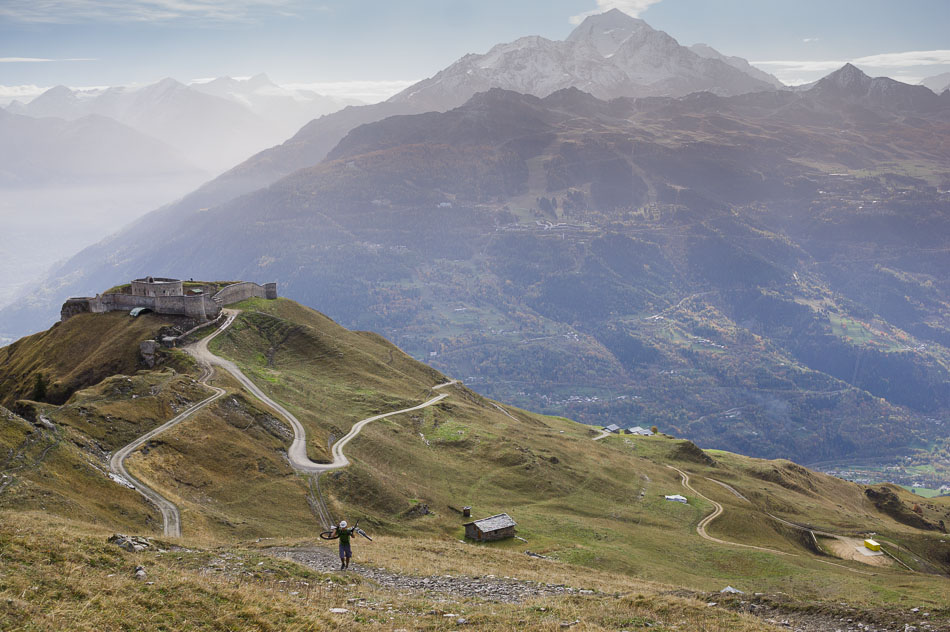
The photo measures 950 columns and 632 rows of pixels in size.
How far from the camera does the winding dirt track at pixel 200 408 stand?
184ft

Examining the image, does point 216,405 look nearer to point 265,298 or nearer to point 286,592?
point 286,592

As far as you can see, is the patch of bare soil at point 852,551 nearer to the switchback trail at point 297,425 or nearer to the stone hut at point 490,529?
the stone hut at point 490,529

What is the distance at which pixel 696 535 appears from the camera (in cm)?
9725

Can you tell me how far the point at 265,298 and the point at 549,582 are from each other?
12368cm

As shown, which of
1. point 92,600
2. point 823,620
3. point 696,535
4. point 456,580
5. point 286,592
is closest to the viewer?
point 92,600

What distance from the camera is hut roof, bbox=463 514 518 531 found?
75.1 metres

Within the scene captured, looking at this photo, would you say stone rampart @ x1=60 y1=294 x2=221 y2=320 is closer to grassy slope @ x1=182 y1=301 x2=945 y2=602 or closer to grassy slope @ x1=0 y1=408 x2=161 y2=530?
grassy slope @ x1=182 y1=301 x2=945 y2=602

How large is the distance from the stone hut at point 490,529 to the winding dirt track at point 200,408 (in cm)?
1789

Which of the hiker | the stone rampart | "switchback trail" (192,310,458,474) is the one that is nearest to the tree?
"switchback trail" (192,310,458,474)

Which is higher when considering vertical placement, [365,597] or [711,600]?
[365,597]

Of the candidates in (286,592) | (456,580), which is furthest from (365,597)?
(456,580)

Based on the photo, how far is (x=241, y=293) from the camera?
5738 inches

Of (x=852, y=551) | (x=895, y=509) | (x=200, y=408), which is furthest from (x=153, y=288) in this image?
(x=895, y=509)

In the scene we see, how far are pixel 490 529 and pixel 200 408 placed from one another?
38419 mm
